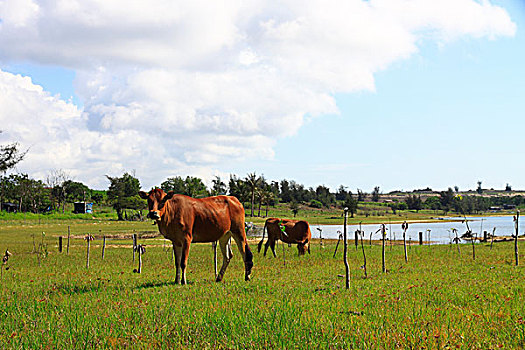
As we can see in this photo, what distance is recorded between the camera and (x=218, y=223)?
15320 millimetres

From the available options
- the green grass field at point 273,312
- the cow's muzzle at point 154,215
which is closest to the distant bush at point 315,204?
the green grass field at point 273,312

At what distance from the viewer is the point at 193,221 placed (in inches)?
593

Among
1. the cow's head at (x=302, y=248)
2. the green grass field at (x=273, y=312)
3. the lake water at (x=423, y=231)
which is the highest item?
the green grass field at (x=273, y=312)

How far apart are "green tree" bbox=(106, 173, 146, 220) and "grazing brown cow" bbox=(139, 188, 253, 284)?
8155cm

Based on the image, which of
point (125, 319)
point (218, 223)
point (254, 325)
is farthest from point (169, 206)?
point (254, 325)

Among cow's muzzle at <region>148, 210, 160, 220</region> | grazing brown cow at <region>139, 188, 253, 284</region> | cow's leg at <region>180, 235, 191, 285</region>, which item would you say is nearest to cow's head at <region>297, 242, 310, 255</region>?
grazing brown cow at <region>139, 188, 253, 284</region>

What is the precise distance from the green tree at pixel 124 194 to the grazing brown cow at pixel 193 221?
8155cm

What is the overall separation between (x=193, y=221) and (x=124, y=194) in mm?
87950

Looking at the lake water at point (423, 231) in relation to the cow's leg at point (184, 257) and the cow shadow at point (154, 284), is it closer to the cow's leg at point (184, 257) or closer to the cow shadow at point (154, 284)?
the cow's leg at point (184, 257)

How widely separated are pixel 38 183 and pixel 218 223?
125255mm

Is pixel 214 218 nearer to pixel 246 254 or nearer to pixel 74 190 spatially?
pixel 246 254

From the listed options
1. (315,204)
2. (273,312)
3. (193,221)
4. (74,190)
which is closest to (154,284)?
(193,221)

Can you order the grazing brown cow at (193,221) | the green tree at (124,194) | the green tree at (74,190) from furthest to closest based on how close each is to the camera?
the green tree at (74,190) < the green tree at (124,194) < the grazing brown cow at (193,221)

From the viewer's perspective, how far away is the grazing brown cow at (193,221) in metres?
14.2
